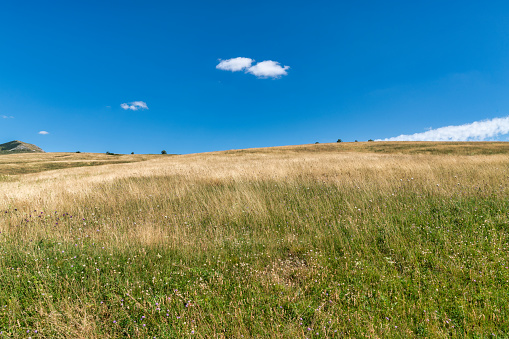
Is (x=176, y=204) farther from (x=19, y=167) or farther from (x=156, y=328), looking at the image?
(x=19, y=167)

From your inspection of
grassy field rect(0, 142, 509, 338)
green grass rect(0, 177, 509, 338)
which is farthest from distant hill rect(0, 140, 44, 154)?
green grass rect(0, 177, 509, 338)

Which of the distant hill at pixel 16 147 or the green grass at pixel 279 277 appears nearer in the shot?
the green grass at pixel 279 277

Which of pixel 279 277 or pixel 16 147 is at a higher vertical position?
pixel 16 147

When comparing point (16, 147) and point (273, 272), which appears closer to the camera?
point (273, 272)

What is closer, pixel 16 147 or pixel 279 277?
pixel 279 277

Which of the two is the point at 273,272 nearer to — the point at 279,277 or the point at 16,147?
the point at 279,277

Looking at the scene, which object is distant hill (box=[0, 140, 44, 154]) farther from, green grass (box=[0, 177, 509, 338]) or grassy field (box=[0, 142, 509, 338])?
green grass (box=[0, 177, 509, 338])

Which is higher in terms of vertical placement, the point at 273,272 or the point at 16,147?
the point at 16,147

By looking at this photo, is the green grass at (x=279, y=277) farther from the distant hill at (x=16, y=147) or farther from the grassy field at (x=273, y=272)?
the distant hill at (x=16, y=147)

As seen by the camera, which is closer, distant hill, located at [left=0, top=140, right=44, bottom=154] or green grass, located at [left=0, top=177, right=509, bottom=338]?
green grass, located at [left=0, top=177, right=509, bottom=338]

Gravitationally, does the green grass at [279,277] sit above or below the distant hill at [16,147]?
below

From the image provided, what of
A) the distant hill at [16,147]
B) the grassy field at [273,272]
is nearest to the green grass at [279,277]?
the grassy field at [273,272]

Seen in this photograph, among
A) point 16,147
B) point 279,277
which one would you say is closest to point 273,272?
point 279,277

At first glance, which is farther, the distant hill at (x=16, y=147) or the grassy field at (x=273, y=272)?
the distant hill at (x=16, y=147)
